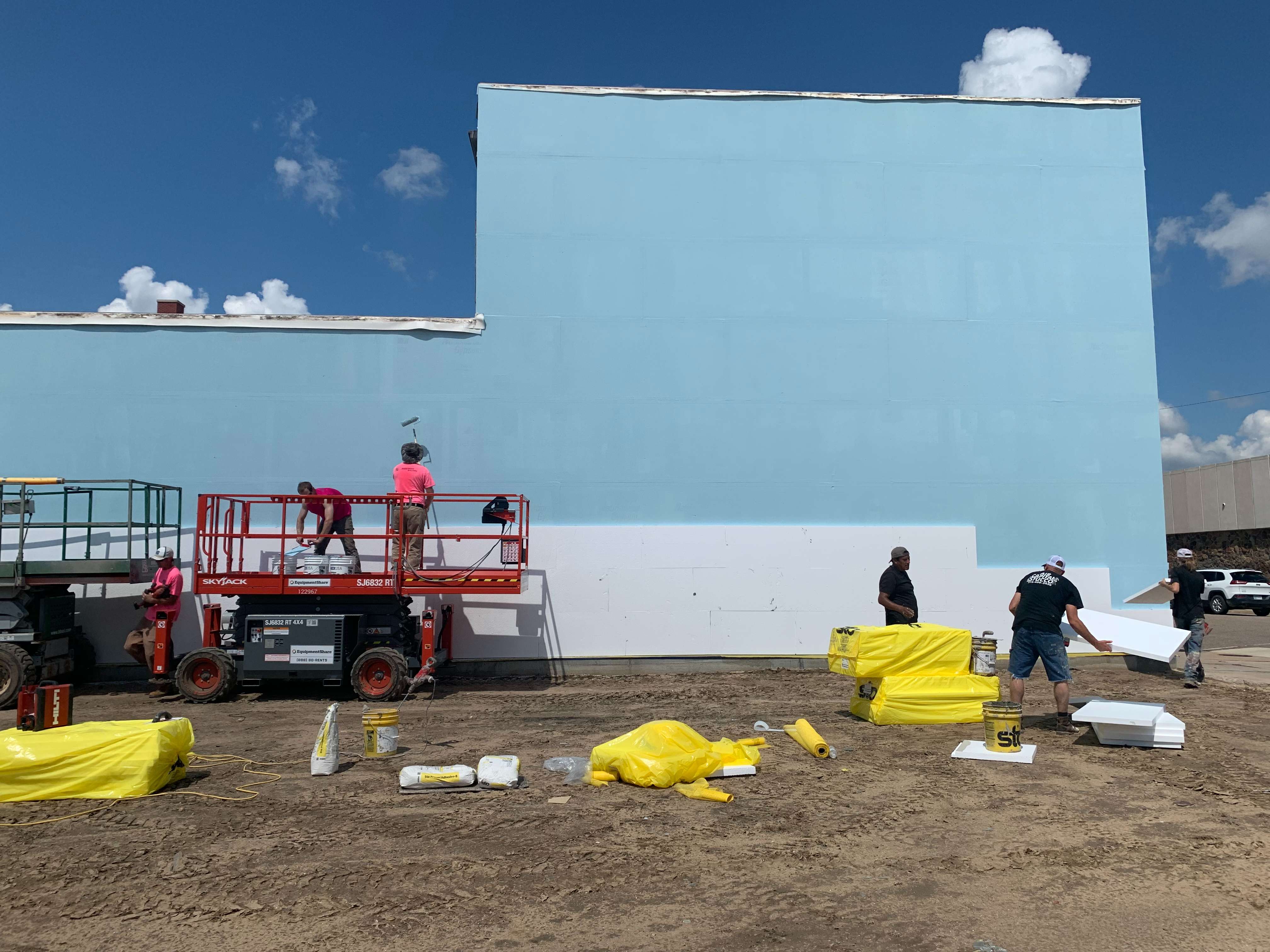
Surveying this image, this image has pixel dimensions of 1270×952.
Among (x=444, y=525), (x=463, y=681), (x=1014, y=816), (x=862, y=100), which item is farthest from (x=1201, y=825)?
(x=862, y=100)

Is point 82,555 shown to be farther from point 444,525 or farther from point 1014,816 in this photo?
point 1014,816

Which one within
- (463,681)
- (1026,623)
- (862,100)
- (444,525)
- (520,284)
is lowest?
(463,681)

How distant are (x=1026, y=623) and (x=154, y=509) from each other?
11591 mm

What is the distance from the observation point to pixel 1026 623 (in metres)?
8.79

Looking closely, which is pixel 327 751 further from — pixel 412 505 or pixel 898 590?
pixel 898 590

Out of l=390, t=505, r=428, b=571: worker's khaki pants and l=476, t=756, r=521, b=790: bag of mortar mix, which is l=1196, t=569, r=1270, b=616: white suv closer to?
l=390, t=505, r=428, b=571: worker's khaki pants

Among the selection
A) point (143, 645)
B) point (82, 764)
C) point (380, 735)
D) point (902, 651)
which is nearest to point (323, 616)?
point (143, 645)

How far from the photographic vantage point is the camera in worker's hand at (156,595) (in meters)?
11.2

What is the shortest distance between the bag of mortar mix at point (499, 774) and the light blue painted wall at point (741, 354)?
659 cm

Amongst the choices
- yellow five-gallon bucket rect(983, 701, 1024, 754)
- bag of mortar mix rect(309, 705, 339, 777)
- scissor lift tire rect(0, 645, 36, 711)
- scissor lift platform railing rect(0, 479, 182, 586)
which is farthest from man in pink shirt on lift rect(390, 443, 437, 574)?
yellow five-gallon bucket rect(983, 701, 1024, 754)

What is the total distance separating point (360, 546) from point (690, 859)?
8.85m

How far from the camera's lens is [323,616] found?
36.2ft

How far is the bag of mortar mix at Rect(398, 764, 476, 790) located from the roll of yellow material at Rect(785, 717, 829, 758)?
2.96m

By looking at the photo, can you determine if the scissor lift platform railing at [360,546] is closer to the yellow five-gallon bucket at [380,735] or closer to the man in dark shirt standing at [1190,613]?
the yellow five-gallon bucket at [380,735]
